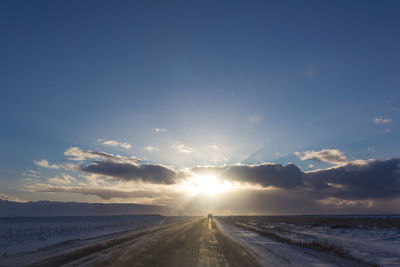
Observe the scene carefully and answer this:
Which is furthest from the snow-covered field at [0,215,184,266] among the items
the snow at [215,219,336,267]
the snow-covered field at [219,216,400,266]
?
the snow-covered field at [219,216,400,266]

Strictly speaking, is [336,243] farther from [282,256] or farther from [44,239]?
[44,239]

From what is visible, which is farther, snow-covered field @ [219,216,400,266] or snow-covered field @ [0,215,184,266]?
snow-covered field @ [219,216,400,266]

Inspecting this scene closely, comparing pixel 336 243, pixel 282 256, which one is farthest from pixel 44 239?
pixel 336 243

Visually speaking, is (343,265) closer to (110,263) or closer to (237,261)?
(237,261)

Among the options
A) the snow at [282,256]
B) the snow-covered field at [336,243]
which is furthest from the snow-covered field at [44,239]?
the snow-covered field at [336,243]

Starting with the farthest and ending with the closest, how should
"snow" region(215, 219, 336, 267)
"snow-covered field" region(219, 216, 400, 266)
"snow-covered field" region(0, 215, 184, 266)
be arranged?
"snow-covered field" region(219, 216, 400, 266), "snow-covered field" region(0, 215, 184, 266), "snow" region(215, 219, 336, 267)

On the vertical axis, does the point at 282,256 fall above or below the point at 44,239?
above

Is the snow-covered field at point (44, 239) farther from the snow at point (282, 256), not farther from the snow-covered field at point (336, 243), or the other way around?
the snow-covered field at point (336, 243)

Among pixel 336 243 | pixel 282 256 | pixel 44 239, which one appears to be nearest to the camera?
pixel 282 256

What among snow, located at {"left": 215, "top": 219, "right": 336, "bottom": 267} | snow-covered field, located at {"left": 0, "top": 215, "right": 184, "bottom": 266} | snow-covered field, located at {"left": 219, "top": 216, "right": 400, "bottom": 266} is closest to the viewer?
snow, located at {"left": 215, "top": 219, "right": 336, "bottom": 267}

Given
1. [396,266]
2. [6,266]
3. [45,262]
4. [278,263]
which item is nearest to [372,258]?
[396,266]

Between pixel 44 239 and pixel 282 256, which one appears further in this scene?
pixel 44 239

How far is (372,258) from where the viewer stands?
19625 mm

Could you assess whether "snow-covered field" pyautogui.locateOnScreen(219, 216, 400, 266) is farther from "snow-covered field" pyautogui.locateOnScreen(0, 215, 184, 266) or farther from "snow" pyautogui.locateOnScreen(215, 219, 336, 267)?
"snow-covered field" pyautogui.locateOnScreen(0, 215, 184, 266)
